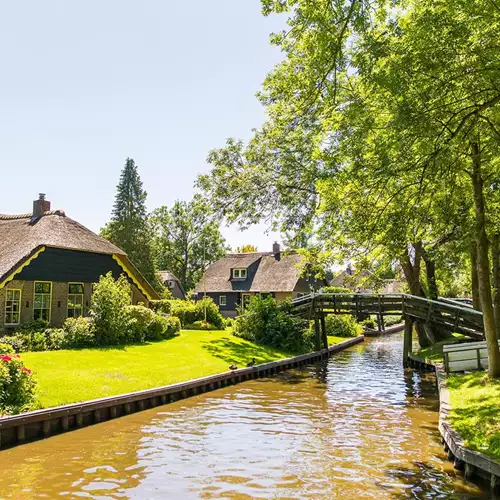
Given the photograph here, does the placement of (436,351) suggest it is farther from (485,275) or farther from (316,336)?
(485,275)

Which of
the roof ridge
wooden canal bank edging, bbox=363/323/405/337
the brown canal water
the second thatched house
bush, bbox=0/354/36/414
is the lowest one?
the brown canal water

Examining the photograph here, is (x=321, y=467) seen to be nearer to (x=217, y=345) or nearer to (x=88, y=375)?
(x=88, y=375)

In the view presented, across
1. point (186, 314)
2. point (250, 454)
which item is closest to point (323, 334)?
point (186, 314)

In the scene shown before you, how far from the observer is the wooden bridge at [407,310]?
26.4 m

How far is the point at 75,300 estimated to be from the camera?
96.2 ft

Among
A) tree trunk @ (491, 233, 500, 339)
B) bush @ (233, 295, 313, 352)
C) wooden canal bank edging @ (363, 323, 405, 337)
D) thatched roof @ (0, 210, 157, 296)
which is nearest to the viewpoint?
tree trunk @ (491, 233, 500, 339)

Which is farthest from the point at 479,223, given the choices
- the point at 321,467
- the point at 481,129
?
the point at 321,467

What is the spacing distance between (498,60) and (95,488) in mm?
10683

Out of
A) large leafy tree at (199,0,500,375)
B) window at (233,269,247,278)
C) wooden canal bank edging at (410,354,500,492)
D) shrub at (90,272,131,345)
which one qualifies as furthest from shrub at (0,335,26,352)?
window at (233,269,247,278)

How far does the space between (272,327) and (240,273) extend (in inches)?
1077

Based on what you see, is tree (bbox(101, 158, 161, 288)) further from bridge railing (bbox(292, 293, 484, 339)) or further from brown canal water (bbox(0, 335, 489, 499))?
brown canal water (bbox(0, 335, 489, 499))

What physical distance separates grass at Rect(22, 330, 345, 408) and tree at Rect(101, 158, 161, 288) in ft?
101

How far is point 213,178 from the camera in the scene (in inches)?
1319

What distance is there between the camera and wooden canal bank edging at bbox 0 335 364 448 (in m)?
A: 12.9
